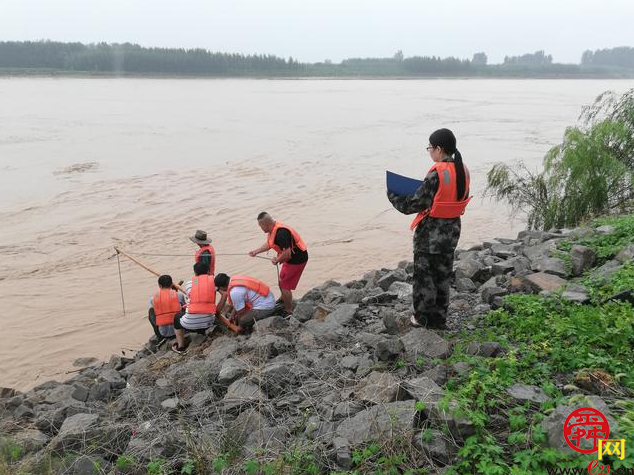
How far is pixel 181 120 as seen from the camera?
118 ft

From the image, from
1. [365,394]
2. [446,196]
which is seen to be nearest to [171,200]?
[446,196]

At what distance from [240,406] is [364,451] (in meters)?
1.41

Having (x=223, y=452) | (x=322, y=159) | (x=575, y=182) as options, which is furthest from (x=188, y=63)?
(x=223, y=452)

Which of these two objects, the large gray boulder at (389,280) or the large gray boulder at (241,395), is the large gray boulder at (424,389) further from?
the large gray boulder at (389,280)

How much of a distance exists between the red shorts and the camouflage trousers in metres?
2.37

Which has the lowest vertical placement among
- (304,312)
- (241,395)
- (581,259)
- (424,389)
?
(304,312)

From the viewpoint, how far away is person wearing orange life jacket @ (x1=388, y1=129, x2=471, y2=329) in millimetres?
4738

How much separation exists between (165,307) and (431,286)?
12.7 feet

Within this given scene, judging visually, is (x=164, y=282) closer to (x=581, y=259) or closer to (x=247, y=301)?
(x=247, y=301)

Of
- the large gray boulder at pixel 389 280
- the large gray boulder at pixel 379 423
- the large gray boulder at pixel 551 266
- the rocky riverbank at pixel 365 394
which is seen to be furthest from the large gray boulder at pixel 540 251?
the large gray boulder at pixel 379 423

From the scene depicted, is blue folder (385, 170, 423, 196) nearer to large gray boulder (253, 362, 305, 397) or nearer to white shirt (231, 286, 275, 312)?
large gray boulder (253, 362, 305, 397)

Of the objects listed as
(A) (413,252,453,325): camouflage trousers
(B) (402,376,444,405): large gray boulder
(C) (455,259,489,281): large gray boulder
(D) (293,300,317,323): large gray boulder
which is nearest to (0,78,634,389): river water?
(D) (293,300,317,323): large gray boulder

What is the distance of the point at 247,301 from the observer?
6.98 metres

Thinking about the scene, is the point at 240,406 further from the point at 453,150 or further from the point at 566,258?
the point at 566,258
